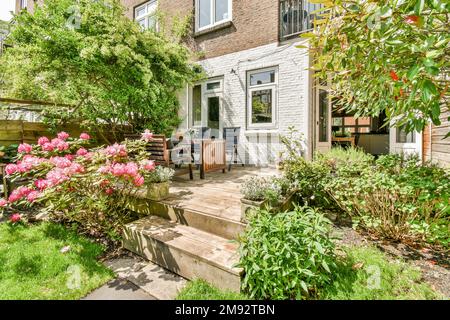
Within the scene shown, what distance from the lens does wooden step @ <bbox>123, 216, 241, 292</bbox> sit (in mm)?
2000

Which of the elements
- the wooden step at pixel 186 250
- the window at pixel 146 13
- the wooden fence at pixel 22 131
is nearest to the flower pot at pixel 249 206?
the wooden step at pixel 186 250

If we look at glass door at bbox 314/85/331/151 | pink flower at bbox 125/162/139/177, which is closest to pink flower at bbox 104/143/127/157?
pink flower at bbox 125/162/139/177

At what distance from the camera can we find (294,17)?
19.5 ft

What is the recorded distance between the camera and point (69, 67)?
4465 mm

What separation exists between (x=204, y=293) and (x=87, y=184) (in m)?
2.04

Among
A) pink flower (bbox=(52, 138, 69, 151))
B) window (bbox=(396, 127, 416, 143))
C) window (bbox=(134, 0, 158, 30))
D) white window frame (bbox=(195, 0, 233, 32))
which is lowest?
pink flower (bbox=(52, 138, 69, 151))

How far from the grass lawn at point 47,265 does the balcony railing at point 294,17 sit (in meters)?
6.23

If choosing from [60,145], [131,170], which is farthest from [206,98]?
[131,170]

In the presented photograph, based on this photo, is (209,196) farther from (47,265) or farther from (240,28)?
(240,28)

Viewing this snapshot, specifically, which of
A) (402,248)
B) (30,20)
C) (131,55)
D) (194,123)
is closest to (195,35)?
(194,123)

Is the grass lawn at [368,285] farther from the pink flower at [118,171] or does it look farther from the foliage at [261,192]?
the pink flower at [118,171]

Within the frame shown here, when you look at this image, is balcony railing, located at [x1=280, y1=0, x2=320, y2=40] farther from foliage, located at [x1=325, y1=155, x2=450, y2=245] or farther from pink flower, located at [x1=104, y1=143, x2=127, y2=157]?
pink flower, located at [x1=104, y1=143, x2=127, y2=157]

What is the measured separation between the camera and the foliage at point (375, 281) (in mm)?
1807

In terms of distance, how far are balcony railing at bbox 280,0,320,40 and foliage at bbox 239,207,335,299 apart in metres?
5.47
